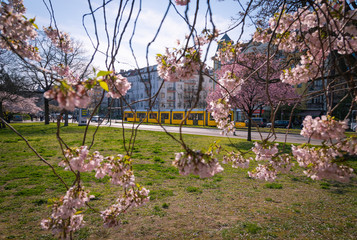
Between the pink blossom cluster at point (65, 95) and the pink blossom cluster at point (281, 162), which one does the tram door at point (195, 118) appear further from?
the pink blossom cluster at point (65, 95)

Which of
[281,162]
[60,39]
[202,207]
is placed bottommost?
[202,207]

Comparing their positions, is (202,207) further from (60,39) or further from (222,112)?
(60,39)

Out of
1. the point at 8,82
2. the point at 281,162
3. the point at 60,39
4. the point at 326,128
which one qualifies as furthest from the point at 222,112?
the point at 8,82

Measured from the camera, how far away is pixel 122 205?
6.17 ft

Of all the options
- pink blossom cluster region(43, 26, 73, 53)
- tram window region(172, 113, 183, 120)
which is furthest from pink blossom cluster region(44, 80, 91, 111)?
tram window region(172, 113, 183, 120)

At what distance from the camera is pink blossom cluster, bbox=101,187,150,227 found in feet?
5.93

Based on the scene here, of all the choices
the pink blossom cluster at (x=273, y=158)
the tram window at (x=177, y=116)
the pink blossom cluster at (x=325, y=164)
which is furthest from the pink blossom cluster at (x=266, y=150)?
the tram window at (x=177, y=116)

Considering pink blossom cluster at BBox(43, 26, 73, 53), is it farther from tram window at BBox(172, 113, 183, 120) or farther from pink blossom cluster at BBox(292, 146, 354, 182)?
tram window at BBox(172, 113, 183, 120)

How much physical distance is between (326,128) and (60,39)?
284cm

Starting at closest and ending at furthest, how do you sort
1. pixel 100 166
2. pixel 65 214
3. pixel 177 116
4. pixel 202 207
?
1. pixel 65 214
2. pixel 100 166
3. pixel 202 207
4. pixel 177 116

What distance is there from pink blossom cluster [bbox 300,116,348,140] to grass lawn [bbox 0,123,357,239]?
2.17 ft

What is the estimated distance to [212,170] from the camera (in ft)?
4.67

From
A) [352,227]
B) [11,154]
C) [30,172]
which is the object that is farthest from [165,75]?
[11,154]

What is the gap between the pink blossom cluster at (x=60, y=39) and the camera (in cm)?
255
